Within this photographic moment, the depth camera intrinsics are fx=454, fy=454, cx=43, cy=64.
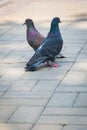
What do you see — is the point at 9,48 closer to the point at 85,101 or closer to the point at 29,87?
the point at 29,87

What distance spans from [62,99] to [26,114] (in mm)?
686

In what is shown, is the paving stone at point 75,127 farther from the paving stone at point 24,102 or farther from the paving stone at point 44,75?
the paving stone at point 44,75

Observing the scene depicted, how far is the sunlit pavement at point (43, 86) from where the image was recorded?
18.7ft

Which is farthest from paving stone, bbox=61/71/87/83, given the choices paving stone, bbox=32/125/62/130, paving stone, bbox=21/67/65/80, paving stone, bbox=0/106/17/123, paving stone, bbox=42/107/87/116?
paving stone, bbox=32/125/62/130

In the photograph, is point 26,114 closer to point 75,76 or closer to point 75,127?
point 75,127

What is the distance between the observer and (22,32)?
11.3 meters

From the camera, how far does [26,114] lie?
593 centimetres

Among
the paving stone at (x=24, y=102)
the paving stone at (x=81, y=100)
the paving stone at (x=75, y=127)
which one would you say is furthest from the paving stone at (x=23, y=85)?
the paving stone at (x=75, y=127)

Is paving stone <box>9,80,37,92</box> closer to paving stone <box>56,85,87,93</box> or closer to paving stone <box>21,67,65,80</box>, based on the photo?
paving stone <box>21,67,65,80</box>

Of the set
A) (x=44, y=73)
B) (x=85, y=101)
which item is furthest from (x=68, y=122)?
(x=44, y=73)

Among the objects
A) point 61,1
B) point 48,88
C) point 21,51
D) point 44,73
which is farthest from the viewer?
Answer: point 61,1

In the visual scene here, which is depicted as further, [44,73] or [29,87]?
[44,73]

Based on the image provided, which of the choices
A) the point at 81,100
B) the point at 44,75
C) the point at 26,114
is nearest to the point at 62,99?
the point at 81,100

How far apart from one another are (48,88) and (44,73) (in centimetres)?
84
